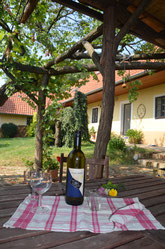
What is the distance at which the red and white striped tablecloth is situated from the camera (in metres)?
0.88

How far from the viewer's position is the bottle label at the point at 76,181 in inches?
43.3

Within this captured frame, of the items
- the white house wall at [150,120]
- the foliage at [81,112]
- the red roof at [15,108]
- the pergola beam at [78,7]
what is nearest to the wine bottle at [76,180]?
the pergola beam at [78,7]

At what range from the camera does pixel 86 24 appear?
6.87 meters

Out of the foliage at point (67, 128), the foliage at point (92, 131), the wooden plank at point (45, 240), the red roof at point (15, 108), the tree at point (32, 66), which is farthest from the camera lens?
the red roof at point (15, 108)

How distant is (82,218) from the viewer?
97cm

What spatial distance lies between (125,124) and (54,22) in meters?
7.11

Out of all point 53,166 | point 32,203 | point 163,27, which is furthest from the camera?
point 53,166

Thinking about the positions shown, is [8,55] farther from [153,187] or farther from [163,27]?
[153,187]

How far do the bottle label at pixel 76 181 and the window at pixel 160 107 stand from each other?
8.95 meters

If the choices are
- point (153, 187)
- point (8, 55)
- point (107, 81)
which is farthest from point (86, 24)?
point (153, 187)

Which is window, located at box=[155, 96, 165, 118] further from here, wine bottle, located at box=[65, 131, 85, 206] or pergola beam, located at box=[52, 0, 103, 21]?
wine bottle, located at box=[65, 131, 85, 206]

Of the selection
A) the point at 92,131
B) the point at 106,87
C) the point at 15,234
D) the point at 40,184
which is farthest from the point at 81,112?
the point at 15,234

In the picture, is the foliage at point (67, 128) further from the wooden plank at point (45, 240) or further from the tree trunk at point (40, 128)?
the wooden plank at point (45, 240)

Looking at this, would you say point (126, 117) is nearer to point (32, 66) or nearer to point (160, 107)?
point (160, 107)
